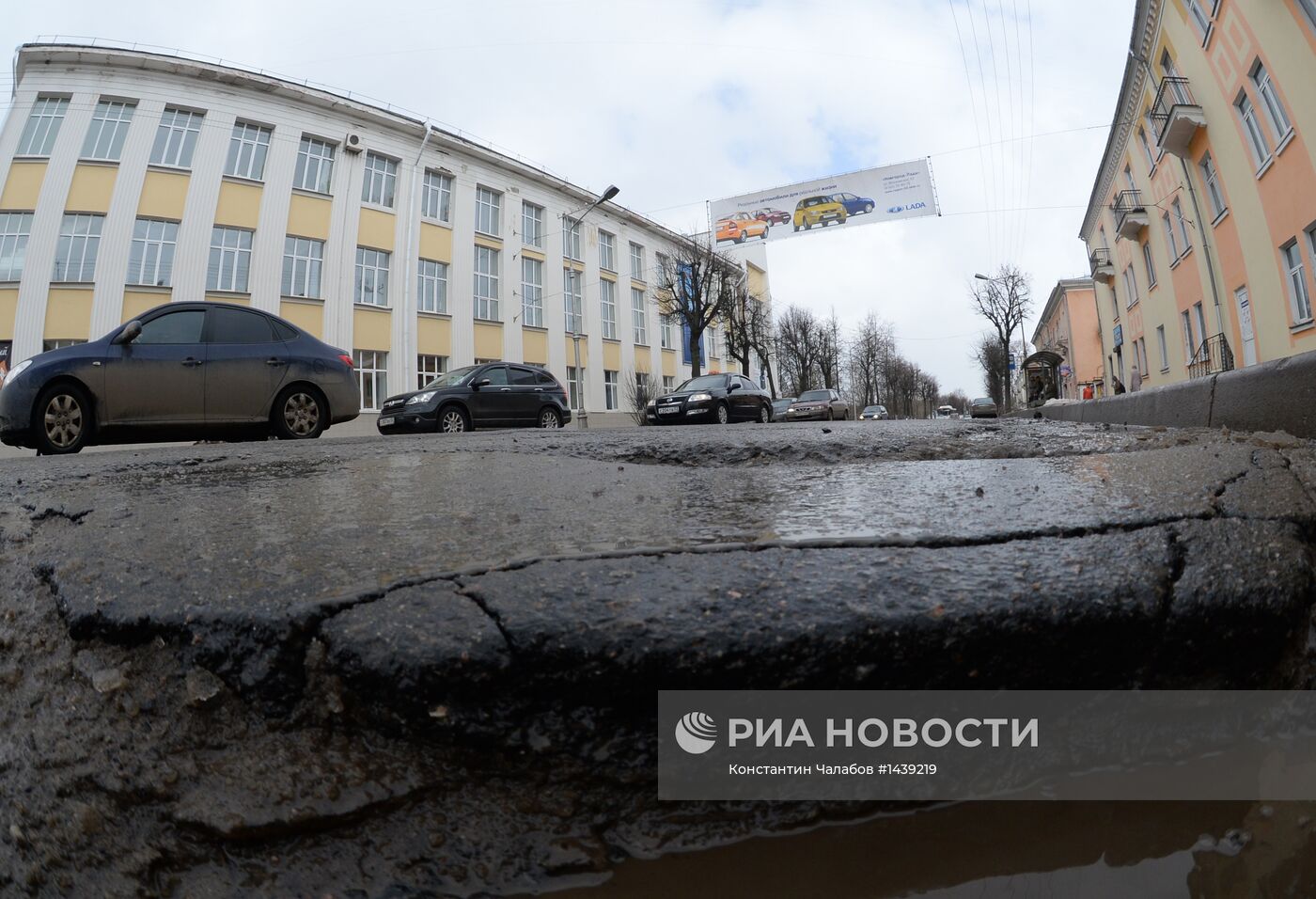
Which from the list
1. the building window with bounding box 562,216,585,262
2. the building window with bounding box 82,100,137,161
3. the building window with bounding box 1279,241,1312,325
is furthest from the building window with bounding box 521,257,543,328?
the building window with bounding box 1279,241,1312,325

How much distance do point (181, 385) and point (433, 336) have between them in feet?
55.2

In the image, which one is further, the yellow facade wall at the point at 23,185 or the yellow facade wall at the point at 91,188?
the yellow facade wall at the point at 91,188

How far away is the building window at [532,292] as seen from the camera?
26.3 metres

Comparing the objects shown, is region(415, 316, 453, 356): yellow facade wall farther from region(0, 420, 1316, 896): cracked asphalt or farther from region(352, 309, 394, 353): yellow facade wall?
region(0, 420, 1316, 896): cracked asphalt

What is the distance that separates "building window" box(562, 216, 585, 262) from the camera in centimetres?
2872

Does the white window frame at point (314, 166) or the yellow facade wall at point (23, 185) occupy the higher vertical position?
the white window frame at point (314, 166)

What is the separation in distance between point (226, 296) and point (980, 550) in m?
22.0

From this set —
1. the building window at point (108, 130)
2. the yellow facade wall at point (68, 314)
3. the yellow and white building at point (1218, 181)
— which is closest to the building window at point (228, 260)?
the yellow facade wall at point (68, 314)

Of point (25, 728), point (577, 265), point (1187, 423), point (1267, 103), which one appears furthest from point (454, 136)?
point (25, 728)

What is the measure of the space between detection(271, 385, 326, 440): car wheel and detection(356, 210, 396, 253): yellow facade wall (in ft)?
54.5

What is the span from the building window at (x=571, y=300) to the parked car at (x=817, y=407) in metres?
9.66

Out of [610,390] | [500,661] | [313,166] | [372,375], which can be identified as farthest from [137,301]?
[500,661]

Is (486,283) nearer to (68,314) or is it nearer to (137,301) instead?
(137,301)

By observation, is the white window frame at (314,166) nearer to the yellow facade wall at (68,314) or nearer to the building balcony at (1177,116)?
the yellow facade wall at (68,314)
